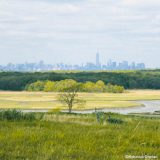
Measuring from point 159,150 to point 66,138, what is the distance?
6.50 ft

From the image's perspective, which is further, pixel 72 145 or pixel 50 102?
pixel 50 102

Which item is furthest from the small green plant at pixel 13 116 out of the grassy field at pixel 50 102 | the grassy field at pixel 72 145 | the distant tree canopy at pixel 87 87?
the distant tree canopy at pixel 87 87

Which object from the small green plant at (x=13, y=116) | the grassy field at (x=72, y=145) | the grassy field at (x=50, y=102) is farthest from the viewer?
the grassy field at (x=50, y=102)

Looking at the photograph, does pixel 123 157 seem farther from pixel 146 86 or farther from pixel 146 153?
pixel 146 86

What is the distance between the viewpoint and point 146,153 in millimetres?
7688

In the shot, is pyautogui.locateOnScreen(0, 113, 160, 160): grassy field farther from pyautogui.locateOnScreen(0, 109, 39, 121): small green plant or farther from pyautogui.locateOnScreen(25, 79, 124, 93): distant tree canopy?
pyautogui.locateOnScreen(25, 79, 124, 93): distant tree canopy

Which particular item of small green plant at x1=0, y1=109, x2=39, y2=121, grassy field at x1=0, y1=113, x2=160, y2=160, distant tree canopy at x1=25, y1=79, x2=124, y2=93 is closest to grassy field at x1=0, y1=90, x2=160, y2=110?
distant tree canopy at x1=25, y1=79, x2=124, y2=93

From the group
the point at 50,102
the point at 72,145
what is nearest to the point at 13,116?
the point at 72,145

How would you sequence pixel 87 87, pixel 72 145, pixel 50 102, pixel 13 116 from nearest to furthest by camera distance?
pixel 72 145 → pixel 13 116 → pixel 50 102 → pixel 87 87

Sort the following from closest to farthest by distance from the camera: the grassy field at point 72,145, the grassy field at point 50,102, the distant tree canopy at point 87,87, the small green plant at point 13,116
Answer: the grassy field at point 72,145 < the small green plant at point 13,116 < the grassy field at point 50,102 < the distant tree canopy at point 87,87

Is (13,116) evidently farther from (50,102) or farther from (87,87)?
(87,87)

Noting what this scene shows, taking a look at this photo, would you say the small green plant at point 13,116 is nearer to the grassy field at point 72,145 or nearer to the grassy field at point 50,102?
the grassy field at point 72,145

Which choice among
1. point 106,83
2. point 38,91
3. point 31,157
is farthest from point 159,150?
point 106,83

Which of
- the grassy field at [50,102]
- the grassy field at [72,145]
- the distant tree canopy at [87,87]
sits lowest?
the grassy field at [50,102]
